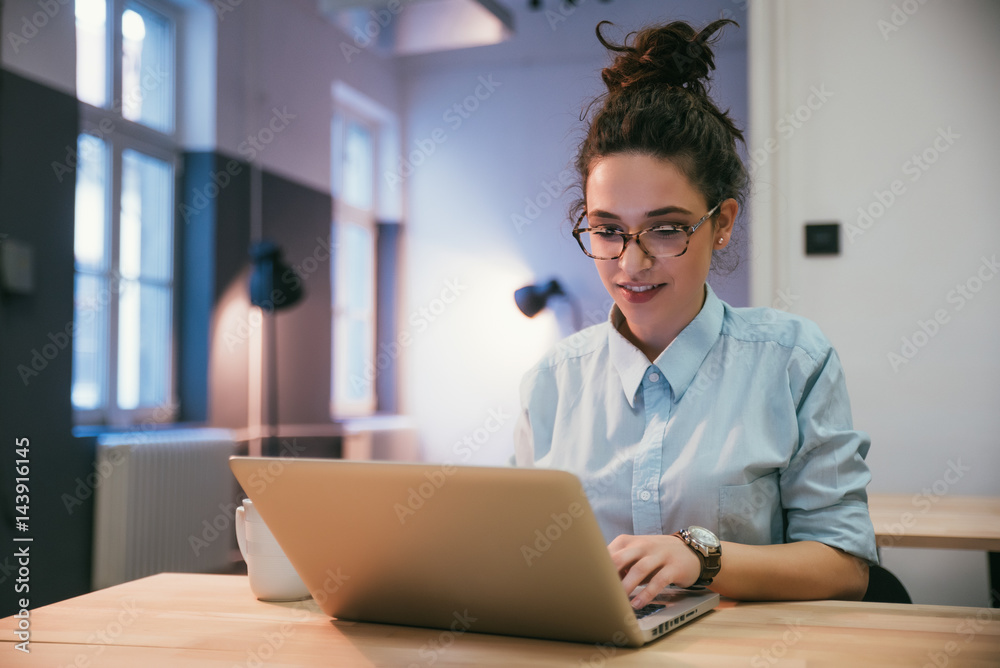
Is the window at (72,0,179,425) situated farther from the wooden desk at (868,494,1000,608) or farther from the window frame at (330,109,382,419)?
the wooden desk at (868,494,1000,608)

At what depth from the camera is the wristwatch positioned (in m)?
1.02

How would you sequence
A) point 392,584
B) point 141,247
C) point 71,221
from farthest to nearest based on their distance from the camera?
1. point 141,247
2. point 71,221
3. point 392,584

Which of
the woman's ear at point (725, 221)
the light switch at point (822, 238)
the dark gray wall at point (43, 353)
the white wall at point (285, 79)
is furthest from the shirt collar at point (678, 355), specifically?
the white wall at point (285, 79)

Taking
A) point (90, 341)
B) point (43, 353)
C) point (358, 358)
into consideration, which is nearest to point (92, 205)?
point (90, 341)

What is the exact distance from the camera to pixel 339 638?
36.6 inches

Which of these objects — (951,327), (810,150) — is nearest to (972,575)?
(951,327)

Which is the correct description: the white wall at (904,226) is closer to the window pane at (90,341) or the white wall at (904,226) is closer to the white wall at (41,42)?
the white wall at (41,42)

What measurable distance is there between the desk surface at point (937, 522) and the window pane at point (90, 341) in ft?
10.9

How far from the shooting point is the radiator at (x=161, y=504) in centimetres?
380

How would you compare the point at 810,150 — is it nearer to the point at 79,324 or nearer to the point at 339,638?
the point at 339,638

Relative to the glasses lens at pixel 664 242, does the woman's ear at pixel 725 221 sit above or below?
above

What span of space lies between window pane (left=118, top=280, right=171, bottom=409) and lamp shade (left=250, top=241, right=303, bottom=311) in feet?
1.53

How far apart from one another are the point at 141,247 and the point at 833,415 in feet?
13.2

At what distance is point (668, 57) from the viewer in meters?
1.39
